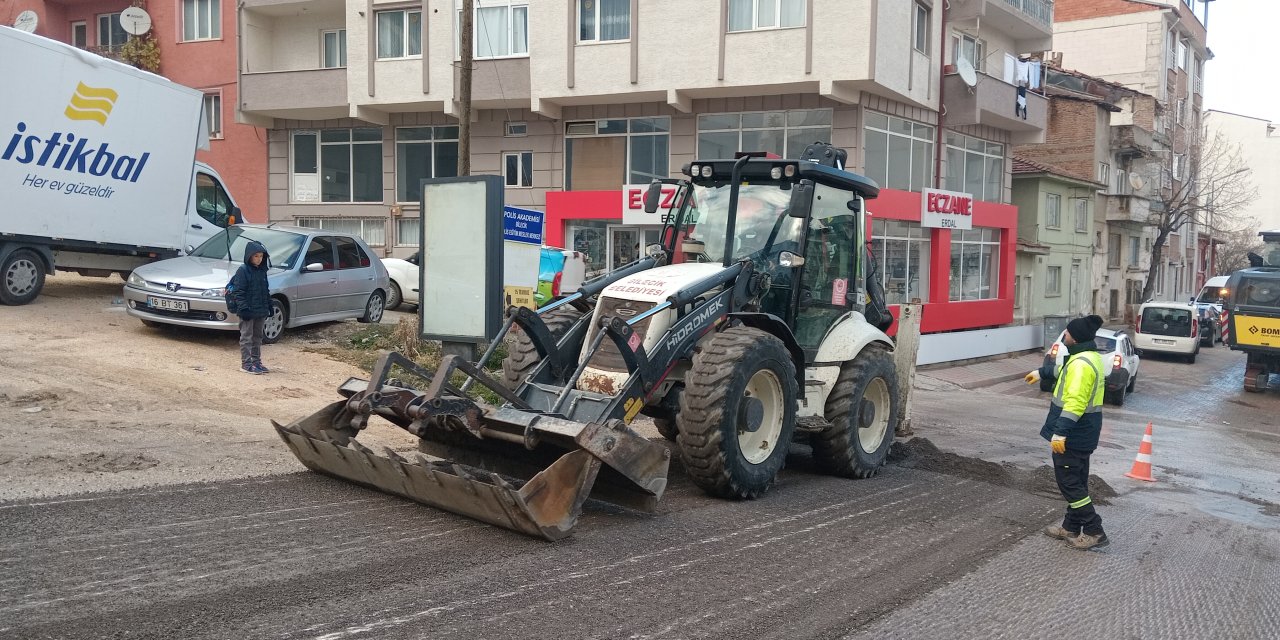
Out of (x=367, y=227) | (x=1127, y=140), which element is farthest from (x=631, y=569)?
(x=1127, y=140)

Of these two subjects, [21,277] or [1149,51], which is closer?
[21,277]

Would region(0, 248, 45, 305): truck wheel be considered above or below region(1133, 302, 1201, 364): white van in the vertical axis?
above

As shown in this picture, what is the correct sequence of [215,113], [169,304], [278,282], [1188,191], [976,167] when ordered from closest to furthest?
[169,304], [278,282], [215,113], [976,167], [1188,191]

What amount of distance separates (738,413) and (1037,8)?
28284 millimetres

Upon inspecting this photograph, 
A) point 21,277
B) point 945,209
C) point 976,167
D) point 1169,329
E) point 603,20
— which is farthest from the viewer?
point 976,167

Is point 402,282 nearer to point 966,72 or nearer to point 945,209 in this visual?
point 945,209

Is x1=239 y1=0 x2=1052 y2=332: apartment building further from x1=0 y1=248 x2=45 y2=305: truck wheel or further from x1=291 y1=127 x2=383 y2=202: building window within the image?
x1=0 y1=248 x2=45 y2=305: truck wheel

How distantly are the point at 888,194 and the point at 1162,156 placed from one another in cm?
2821

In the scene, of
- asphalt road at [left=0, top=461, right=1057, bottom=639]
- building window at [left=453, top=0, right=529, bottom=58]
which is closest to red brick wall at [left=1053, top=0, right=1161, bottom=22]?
building window at [left=453, top=0, right=529, bottom=58]

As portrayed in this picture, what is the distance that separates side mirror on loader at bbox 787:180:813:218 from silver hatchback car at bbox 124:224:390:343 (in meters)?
7.93

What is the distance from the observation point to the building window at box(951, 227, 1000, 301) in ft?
94.7

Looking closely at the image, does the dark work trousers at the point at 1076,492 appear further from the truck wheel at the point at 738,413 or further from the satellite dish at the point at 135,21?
the satellite dish at the point at 135,21

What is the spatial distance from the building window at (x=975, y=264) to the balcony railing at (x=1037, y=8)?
6.65 metres

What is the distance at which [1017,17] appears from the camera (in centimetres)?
2898
